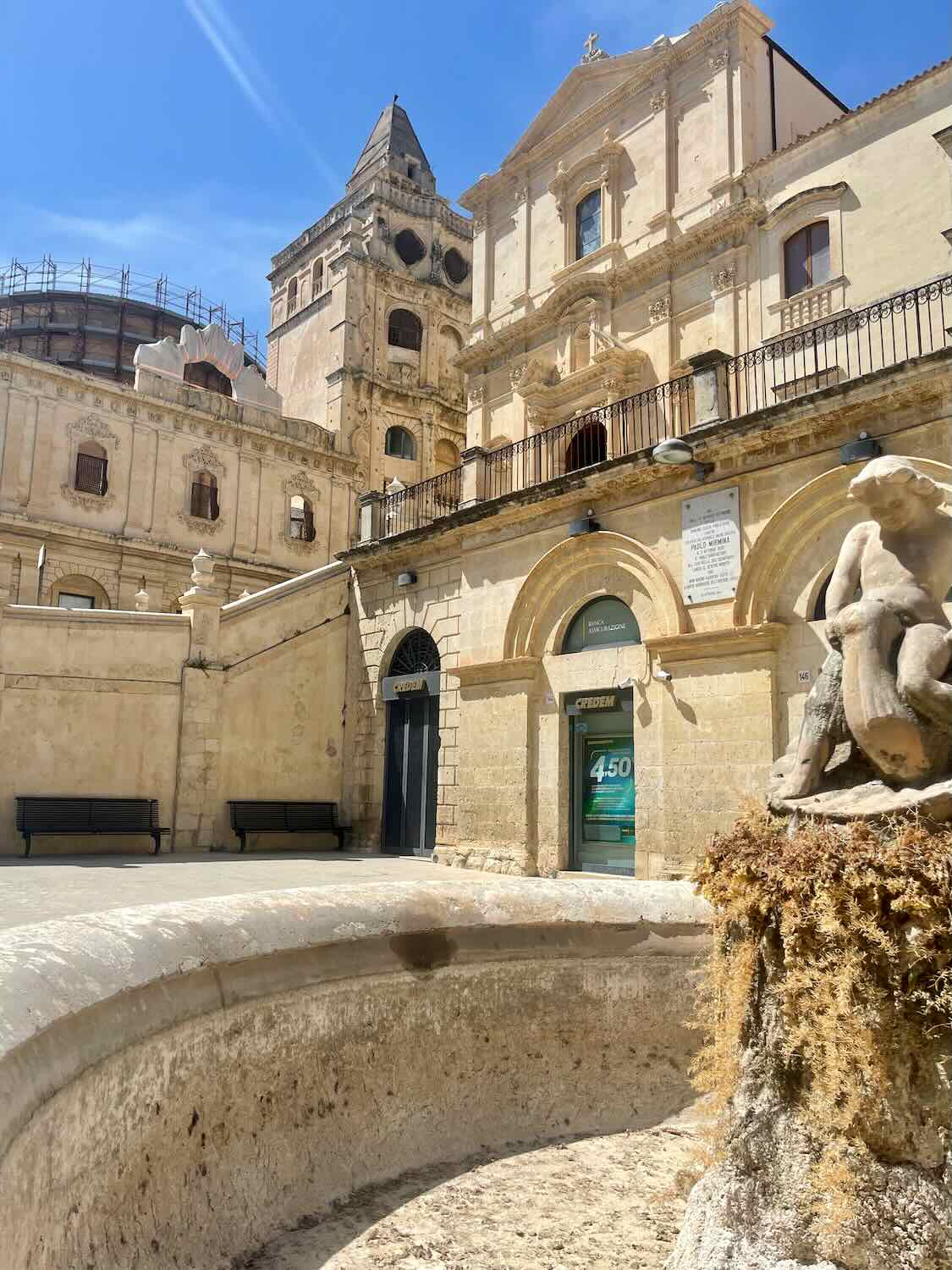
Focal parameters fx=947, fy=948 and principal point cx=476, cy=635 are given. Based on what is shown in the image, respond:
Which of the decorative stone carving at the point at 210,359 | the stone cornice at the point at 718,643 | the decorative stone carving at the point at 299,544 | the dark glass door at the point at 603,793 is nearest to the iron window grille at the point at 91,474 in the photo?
the decorative stone carving at the point at 210,359

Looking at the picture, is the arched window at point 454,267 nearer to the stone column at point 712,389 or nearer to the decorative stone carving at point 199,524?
the decorative stone carving at point 199,524

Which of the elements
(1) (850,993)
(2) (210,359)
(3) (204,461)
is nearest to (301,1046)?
(1) (850,993)

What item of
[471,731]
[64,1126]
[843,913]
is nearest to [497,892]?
[843,913]

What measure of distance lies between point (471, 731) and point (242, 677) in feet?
14.8

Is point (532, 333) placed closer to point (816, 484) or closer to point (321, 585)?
point (321, 585)

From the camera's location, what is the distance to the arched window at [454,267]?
38.1 meters

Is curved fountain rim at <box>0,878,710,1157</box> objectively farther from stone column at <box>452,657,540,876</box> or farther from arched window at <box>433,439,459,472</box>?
arched window at <box>433,439,459,472</box>

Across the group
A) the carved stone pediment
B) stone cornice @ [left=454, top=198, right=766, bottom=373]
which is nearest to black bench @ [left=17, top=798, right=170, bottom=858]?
the carved stone pediment

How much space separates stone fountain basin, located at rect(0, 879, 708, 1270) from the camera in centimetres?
219

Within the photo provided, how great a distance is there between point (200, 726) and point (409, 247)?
87.8ft

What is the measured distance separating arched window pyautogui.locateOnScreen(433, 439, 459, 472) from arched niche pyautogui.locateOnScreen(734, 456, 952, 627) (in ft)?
81.1

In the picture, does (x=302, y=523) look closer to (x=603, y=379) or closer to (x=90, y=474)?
A: (x=90, y=474)

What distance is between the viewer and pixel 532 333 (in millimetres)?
20328

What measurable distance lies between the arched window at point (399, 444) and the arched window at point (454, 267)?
23.0 feet
